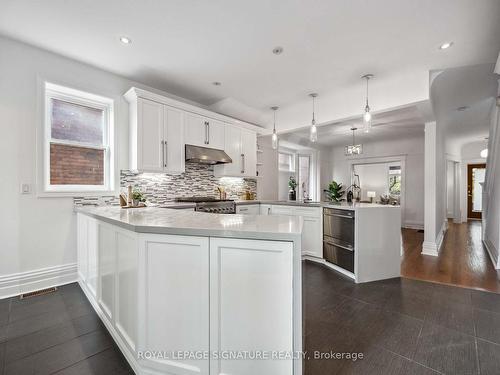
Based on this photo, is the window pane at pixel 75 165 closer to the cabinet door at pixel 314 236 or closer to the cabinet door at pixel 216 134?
the cabinet door at pixel 216 134

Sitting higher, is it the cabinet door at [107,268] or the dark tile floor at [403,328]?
the cabinet door at [107,268]

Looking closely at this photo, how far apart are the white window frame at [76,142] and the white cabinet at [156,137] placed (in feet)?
0.97

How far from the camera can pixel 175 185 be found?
4.00 metres

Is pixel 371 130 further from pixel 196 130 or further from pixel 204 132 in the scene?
pixel 196 130

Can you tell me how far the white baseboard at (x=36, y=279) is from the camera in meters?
2.51

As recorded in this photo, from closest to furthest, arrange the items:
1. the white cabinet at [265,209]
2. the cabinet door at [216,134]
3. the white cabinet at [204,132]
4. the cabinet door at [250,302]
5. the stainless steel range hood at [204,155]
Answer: the cabinet door at [250,302] < the stainless steel range hood at [204,155] < the white cabinet at [204,132] < the cabinet door at [216,134] < the white cabinet at [265,209]

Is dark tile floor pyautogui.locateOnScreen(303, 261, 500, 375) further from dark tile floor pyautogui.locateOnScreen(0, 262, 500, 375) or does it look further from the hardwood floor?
the hardwood floor

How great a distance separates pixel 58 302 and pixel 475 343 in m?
3.68

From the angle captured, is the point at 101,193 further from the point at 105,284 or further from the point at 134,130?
the point at 105,284

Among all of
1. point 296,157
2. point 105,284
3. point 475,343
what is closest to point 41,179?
point 105,284

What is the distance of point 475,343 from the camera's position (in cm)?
174

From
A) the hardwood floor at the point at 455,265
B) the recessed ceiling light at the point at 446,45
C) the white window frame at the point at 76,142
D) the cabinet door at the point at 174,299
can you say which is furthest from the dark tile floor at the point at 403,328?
the white window frame at the point at 76,142

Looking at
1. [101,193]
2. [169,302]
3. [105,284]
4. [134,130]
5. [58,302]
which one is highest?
[134,130]

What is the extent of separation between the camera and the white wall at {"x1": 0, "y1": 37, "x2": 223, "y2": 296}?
254 cm
